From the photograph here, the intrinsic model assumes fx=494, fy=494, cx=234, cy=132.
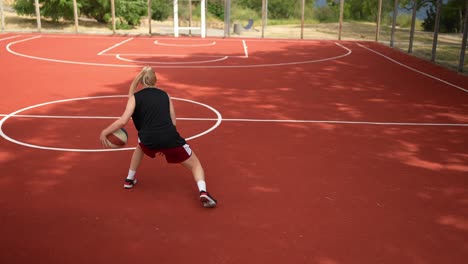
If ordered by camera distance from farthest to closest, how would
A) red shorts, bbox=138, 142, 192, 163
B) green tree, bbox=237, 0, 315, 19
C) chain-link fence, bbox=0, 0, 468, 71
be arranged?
1. green tree, bbox=237, 0, 315, 19
2. chain-link fence, bbox=0, 0, 468, 71
3. red shorts, bbox=138, 142, 192, 163

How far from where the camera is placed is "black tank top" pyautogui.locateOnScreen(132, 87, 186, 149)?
5.05m

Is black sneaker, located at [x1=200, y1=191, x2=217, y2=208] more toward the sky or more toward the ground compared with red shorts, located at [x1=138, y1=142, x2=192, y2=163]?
more toward the ground

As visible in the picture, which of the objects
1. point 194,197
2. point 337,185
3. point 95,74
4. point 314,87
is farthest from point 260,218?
point 95,74

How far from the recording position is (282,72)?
45.1ft

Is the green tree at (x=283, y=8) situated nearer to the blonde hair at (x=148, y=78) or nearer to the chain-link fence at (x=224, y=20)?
the chain-link fence at (x=224, y=20)

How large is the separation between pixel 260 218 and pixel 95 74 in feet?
29.4

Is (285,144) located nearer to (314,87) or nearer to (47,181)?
(47,181)

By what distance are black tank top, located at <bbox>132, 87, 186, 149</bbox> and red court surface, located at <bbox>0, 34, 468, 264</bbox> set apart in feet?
2.21

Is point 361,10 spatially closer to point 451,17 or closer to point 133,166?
point 451,17

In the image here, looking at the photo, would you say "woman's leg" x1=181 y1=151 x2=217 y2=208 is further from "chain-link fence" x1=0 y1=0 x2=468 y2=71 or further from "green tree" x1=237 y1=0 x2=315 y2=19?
"green tree" x1=237 y1=0 x2=315 y2=19

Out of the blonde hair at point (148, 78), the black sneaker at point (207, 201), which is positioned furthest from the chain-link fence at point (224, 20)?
the black sneaker at point (207, 201)

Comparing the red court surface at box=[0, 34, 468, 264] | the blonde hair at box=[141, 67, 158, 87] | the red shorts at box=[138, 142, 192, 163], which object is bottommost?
the red court surface at box=[0, 34, 468, 264]

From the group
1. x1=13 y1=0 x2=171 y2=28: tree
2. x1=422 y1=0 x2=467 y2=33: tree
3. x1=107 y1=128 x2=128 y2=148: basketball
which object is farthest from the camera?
x1=422 y1=0 x2=467 y2=33: tree

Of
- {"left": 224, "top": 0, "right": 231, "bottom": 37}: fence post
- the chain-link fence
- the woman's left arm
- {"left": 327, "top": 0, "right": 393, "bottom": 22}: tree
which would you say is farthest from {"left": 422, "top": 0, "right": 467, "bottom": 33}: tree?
the woman's left arm
